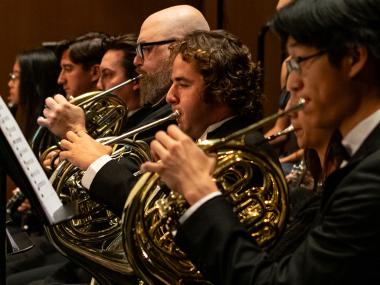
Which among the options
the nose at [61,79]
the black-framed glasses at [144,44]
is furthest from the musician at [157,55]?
the nose at [61,79]

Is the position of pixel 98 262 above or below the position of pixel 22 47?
below

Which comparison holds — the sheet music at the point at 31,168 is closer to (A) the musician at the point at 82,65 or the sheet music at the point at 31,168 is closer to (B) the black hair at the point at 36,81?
(A) the musician at the point at 82,65

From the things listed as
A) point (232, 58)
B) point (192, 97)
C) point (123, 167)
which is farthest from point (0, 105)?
point (232, 58)

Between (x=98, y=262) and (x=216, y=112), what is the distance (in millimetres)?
523

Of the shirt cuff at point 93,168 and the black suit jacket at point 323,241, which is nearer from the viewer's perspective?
the black suit jacket at point 323,241

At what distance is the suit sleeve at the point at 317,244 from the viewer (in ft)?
4.11

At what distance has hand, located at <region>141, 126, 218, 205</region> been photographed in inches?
54.4

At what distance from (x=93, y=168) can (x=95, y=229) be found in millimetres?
302

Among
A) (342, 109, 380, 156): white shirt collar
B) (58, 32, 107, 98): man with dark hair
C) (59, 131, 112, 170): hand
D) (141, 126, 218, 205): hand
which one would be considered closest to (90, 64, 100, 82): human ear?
(58, 32, 107, 98): man with dark hair

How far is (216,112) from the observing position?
206 cm

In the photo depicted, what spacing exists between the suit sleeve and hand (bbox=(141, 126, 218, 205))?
0.03 metres

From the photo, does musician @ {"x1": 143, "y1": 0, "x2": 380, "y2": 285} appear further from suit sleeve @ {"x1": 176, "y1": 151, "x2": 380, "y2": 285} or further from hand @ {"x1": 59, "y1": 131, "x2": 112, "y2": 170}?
hand @ {"x1": 59, "y1": 131, "x2": 112, "y2": 170}

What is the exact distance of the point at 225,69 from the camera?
2068mm

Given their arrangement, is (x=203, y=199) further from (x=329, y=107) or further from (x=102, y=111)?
(x=102, y=111)
